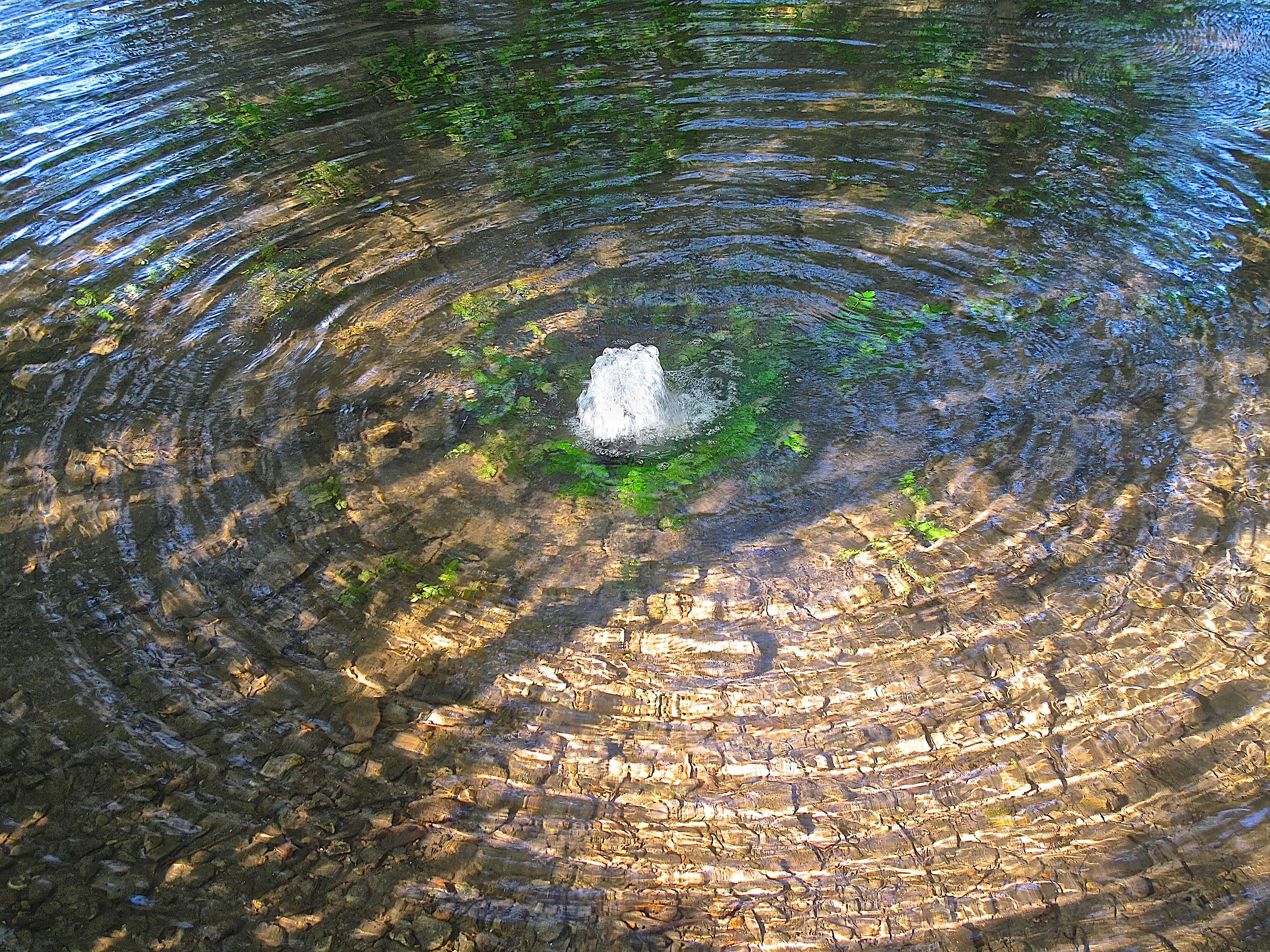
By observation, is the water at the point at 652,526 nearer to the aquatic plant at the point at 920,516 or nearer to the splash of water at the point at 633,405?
the aquatic plant at the point at 920,516

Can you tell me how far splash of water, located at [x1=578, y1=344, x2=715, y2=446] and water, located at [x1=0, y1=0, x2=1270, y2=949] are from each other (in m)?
0.16

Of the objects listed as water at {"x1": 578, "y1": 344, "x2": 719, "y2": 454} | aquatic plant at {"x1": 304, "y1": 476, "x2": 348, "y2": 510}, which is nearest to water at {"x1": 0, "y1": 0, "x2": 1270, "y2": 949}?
aquatic plant at {"x1": 304, "y1": 476, "x2": 348, "y2": 510}

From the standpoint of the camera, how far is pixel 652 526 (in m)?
3.99

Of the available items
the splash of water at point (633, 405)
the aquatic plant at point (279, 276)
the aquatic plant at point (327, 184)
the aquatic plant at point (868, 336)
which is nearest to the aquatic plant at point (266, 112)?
the aquatic plant at point (327, 184)

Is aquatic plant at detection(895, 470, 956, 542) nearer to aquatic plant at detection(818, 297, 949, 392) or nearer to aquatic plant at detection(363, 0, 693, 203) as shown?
aquatic plant at detection(818, 297, 949, 392)

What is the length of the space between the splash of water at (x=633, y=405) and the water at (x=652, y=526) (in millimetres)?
156

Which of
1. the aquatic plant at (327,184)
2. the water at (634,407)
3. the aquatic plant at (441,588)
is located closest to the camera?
the aquatic plant at (441,588)

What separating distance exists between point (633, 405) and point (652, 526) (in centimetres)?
71

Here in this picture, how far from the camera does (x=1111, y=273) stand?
518 centimetres

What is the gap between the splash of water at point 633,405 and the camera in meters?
4.43

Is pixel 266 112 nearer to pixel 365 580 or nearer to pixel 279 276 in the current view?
pixel 279 276

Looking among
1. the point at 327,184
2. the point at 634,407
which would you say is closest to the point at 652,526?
the point at 634,407

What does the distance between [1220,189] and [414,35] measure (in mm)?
7074

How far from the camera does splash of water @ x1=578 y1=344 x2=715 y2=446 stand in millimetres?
4426
